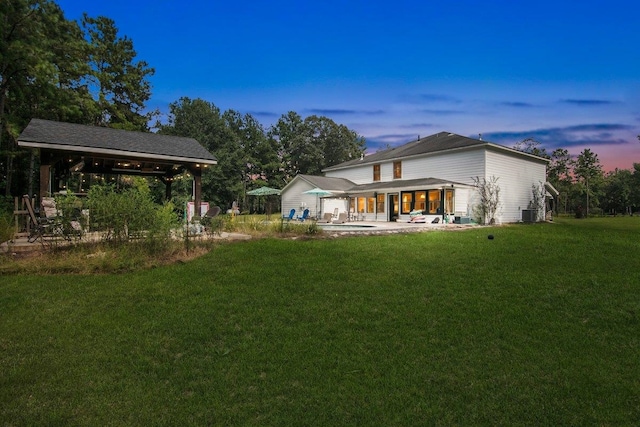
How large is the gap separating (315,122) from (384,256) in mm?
47688

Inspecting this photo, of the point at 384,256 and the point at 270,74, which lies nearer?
the point at 384,256

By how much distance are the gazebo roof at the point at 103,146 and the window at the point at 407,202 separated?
13001mm

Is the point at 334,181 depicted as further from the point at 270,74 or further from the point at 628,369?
the point at 628,369

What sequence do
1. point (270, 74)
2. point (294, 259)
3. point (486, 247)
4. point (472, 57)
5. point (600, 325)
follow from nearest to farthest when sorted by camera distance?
point (600, 325) < point (294, 259) < point (486, 247) < point (472, 57) < point (270, 74)

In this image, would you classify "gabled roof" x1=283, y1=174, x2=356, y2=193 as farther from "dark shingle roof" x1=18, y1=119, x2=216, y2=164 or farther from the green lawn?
the green lawn

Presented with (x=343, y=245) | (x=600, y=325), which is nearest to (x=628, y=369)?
(x=600, y=325)

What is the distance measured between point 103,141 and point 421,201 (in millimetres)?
16662

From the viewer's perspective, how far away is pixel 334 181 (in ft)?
93.7

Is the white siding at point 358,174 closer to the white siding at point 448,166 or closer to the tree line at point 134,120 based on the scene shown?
the white siding at point 448,166

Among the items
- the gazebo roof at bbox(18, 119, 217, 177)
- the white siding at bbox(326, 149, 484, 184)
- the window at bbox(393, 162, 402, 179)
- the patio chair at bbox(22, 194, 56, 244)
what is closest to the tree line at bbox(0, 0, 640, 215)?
the gazebo roof at bbox(18, 119, 217, 177)

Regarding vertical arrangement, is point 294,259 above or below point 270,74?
below

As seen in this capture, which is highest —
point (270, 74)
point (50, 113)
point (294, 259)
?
point (270, 74)

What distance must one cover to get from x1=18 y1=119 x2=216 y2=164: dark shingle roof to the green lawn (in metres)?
6.63

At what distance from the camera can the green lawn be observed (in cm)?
274
